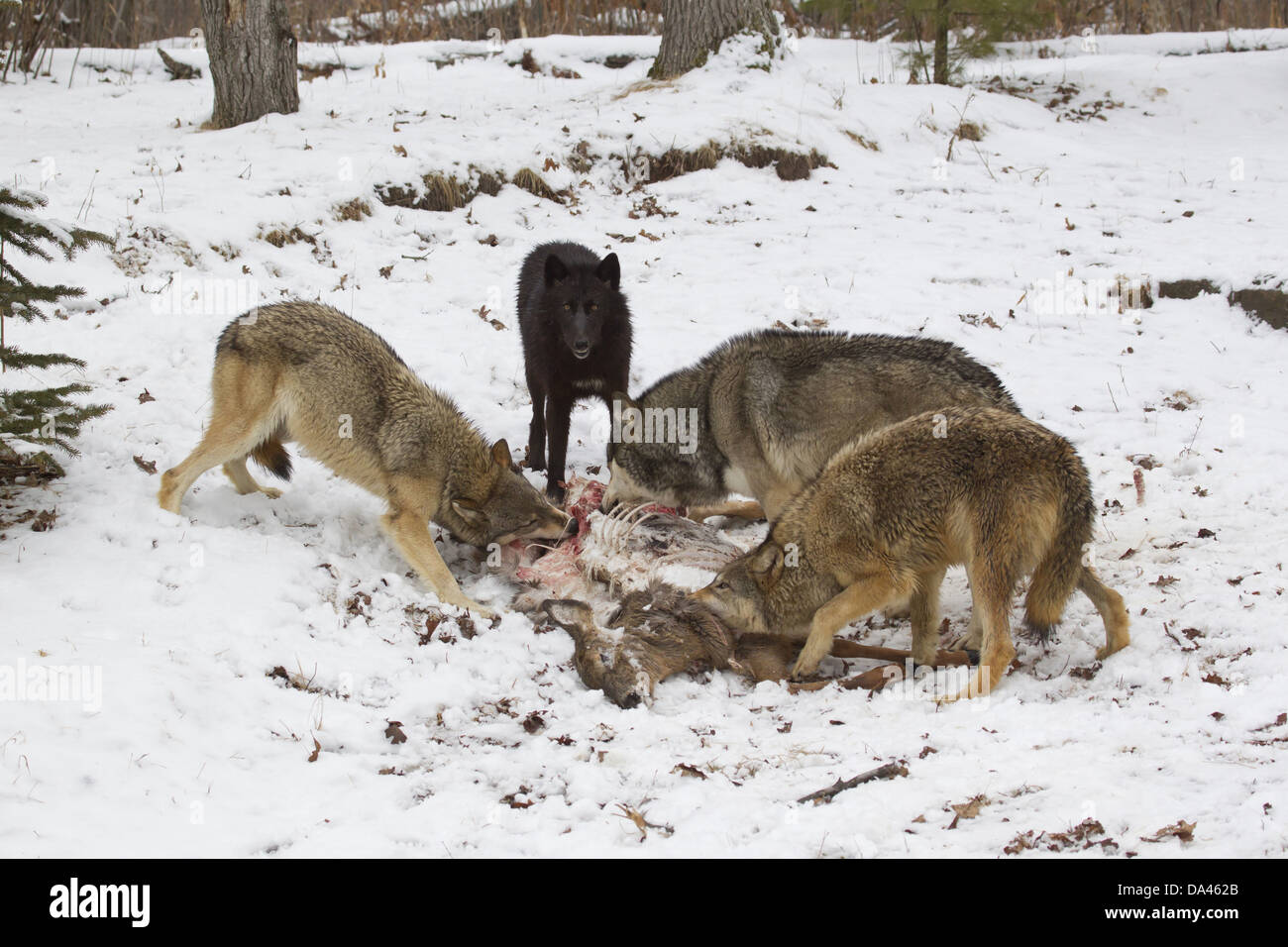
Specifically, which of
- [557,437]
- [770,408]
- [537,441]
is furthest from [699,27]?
[770,408]

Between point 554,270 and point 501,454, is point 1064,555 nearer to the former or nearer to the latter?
point 501,454

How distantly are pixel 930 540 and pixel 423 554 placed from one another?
3.21 metres

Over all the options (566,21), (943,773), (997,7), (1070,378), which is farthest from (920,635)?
(566,21)

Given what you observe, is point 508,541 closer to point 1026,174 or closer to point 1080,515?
point 1080,515

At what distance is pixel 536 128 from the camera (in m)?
13.3

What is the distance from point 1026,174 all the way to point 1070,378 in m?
5.96

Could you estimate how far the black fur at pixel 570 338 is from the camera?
7786 mm

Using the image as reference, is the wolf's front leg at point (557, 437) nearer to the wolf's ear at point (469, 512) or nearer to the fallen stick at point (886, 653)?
the wolf's ear at point (469, 512)

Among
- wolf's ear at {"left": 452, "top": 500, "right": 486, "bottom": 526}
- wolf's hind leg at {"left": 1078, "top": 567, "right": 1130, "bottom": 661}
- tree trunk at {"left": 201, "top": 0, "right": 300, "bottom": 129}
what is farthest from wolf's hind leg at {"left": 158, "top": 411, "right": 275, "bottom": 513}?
tree trunk at {"left": 201, "top": 0, "right": 300, "bottom": 129}

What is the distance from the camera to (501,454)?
688cm

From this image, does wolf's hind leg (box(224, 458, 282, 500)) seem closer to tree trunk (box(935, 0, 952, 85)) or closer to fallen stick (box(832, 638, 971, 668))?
fallen stick (box(832, 638, 971, 668))

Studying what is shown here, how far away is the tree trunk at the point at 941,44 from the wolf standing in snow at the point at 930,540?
1229 centimetres

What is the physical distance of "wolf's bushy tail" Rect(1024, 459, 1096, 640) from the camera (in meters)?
5.12

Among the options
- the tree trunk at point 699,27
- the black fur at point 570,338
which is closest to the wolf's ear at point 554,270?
the black fur at point 570,338
